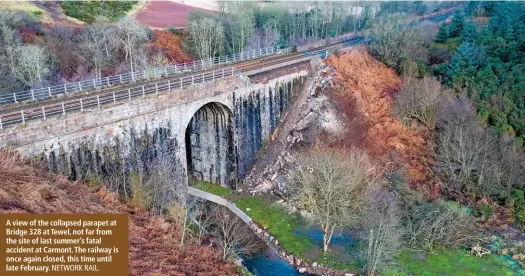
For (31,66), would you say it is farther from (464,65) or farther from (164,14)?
(464,65)

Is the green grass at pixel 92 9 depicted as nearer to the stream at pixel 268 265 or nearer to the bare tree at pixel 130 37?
the bare tree at pixel 130 37

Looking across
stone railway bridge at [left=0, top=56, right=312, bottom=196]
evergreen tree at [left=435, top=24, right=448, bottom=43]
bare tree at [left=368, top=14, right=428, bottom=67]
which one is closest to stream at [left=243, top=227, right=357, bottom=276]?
stone railway bridge at [left=0, top=56, right=312, bottom=196]

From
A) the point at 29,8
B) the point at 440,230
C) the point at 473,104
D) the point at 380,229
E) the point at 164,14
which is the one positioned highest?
the point at 29,8

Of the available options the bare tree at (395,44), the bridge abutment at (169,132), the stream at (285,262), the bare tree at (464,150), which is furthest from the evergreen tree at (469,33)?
the stream at (285,262)

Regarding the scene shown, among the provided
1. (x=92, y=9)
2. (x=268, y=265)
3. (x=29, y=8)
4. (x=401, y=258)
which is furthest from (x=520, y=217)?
(x=29, y=8)

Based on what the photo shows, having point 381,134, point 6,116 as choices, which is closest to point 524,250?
→ point 381,134

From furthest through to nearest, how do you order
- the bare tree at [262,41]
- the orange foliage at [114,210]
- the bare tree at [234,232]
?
the bare tree at [262,41] < the bare tree at [234,232] < the orange foliage at [114,210]
